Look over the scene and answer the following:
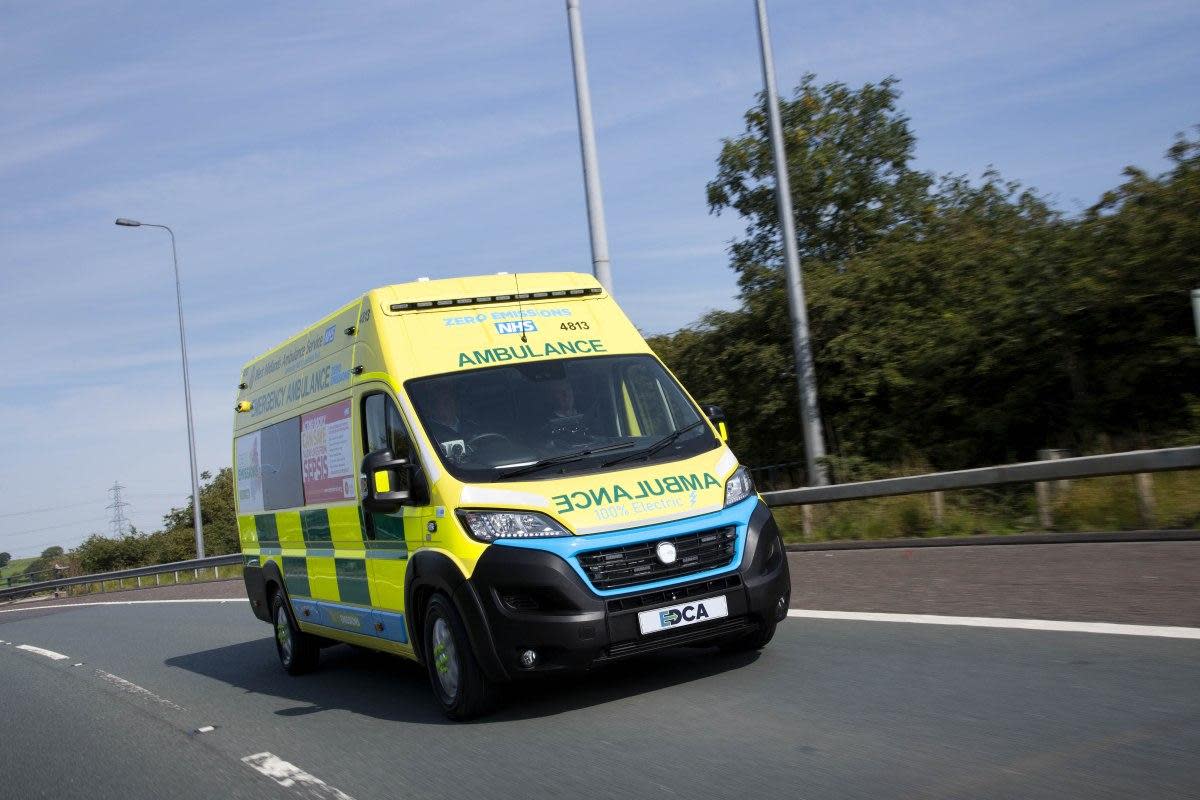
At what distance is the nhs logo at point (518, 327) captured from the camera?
26.3ft

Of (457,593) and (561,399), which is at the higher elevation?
(561,399)

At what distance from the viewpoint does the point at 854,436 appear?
21.7 metres

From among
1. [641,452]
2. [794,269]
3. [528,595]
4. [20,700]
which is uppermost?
[794,269]

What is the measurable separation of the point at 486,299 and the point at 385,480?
164cm

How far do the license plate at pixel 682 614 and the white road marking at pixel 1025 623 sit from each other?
202 cm

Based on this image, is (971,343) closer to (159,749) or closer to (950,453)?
(950,453)

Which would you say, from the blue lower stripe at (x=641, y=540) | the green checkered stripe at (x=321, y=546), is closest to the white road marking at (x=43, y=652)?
the green checkered stripe at (x=321, y=546)

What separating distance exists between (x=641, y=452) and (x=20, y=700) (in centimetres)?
734

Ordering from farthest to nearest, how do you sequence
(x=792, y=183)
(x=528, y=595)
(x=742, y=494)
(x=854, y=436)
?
(x=792, y=183)
(x=854, y=436)
(x=742, y=494)
(x=528, y=595)

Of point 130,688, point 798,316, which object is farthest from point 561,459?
point 798,316

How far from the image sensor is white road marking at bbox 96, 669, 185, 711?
9.88 metres

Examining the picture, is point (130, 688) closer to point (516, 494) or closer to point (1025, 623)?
point (516, 494)

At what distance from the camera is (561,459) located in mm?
6992

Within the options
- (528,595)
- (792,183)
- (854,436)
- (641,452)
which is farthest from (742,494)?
(792,183)
